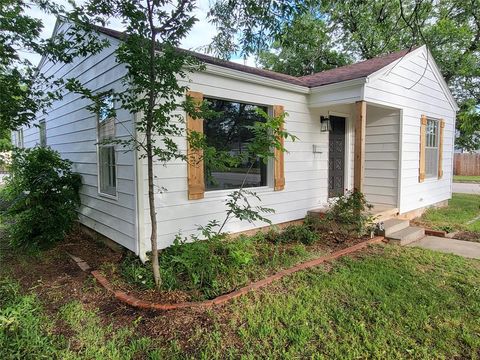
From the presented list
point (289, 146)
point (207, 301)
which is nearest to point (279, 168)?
point (289, 146)

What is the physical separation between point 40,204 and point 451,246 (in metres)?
6.74

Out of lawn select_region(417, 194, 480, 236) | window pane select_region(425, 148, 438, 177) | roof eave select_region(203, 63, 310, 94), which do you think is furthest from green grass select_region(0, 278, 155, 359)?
window pane select_region(425, 148, 438, 177)

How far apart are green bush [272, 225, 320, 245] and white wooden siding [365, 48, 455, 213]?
2609 mm

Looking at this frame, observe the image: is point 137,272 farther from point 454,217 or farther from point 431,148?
point 431,148

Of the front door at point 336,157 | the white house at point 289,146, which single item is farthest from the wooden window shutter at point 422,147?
the front door at point 336,157

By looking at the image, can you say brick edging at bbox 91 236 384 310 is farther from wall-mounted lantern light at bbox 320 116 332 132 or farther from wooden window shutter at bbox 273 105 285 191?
wall-mounted lantern light at bbox 320 116 332 132

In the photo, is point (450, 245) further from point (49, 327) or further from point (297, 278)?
point (49, 327)

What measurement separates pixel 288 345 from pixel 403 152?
554cm

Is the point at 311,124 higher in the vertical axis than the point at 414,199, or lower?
higher

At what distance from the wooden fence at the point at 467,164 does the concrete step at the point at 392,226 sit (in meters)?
20.9

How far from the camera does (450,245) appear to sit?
5094mm

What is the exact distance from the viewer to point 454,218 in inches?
279

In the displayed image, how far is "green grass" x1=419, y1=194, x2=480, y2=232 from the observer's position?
6231 mm

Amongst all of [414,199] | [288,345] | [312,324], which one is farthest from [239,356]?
[414,199]
